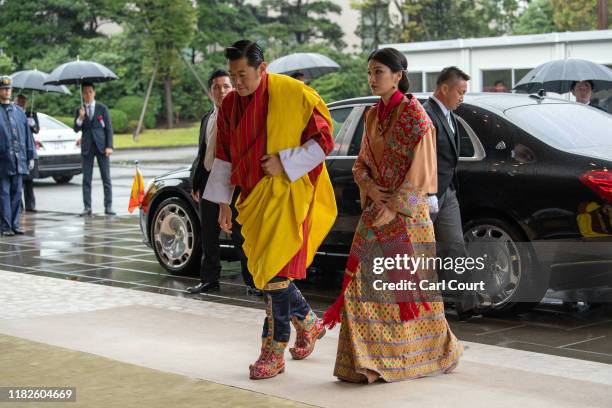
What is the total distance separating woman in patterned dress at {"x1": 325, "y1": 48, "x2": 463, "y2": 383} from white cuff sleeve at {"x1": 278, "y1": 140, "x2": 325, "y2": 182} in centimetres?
32

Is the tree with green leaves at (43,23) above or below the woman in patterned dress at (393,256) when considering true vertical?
above

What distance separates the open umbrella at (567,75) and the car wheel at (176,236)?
499 centimetres

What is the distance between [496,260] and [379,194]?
2172 mm

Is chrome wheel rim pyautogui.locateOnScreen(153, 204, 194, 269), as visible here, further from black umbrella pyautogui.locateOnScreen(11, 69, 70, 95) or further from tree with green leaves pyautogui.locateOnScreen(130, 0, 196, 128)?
tree with green leaves pyautogui.locateOnScreen(130, 0, 196, 128)

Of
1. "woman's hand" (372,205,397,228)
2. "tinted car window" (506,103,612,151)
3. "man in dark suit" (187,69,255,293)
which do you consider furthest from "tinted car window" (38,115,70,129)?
"woman's hand" (372,205,397,228)

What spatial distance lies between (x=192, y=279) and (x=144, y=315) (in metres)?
2.00

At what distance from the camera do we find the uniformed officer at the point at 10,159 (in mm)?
14242

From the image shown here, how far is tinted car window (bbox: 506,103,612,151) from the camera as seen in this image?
796cm

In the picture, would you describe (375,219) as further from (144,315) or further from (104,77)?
(104,77)

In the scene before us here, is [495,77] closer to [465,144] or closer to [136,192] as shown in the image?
[136,192]

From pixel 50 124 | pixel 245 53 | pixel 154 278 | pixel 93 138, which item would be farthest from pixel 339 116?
pixel 50 124

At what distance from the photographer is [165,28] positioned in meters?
43.9

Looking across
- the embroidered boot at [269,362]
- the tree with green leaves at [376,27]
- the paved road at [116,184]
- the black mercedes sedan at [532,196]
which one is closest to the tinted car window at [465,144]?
the black mercedes sedan at [532,196]

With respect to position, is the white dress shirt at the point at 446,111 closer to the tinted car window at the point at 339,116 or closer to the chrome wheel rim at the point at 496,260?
the chrome wheel rim at the point at 496,260
